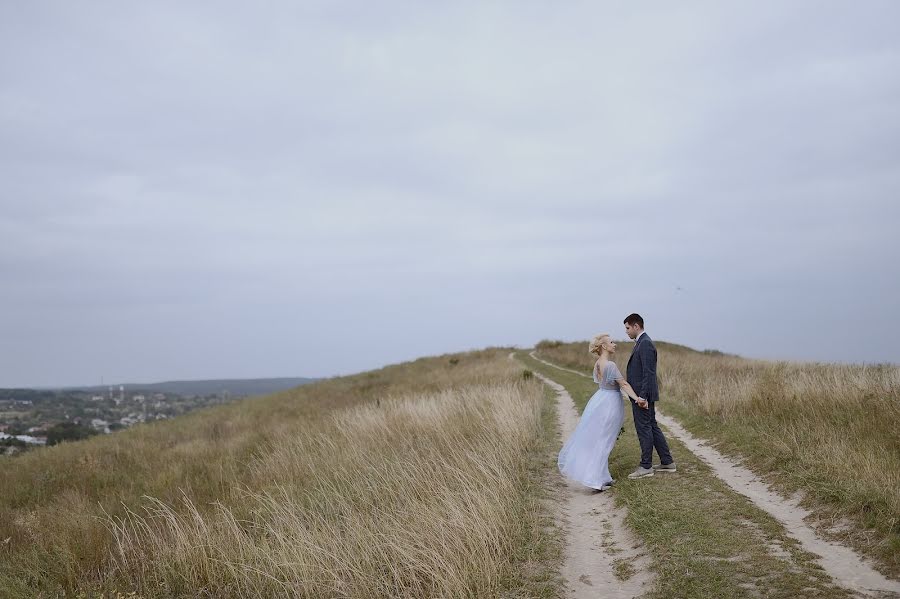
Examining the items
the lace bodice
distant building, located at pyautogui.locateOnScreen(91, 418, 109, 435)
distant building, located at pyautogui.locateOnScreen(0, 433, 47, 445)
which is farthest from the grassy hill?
distant building, located at pyautogui.locateOnScreen(91, 418, 109, 435)

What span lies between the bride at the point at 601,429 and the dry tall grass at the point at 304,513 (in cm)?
83

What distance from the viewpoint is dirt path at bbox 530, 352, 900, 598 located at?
14.3 ft

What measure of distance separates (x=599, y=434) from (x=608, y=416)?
0.29 m

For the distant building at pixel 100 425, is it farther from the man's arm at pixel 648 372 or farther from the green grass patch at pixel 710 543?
the green grass patch at pixel 710 543

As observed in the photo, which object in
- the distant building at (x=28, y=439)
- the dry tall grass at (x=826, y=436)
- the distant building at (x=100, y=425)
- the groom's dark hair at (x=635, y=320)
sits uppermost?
the groom's dark hair at (x=635, y=320)

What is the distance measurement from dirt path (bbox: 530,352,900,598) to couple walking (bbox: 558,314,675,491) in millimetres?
1273

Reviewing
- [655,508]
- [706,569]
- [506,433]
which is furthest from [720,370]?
[706,569]

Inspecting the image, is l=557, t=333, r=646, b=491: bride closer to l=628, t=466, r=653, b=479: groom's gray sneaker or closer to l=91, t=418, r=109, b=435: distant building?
l=628, t=466, r=653, b=479: groom's gray sneaker

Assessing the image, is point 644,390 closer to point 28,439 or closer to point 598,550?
point 598,550

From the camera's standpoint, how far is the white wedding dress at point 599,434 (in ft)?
25.1

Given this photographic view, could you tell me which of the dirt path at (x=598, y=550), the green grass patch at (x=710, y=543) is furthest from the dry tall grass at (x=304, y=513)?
the green grass patch at (x=710, y=543)

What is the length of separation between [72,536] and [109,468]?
23.8 ft

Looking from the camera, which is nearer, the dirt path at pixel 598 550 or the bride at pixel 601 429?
the dirt path at pixel 598 550

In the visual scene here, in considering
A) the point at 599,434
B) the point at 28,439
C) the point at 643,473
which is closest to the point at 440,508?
the point at 599,434
